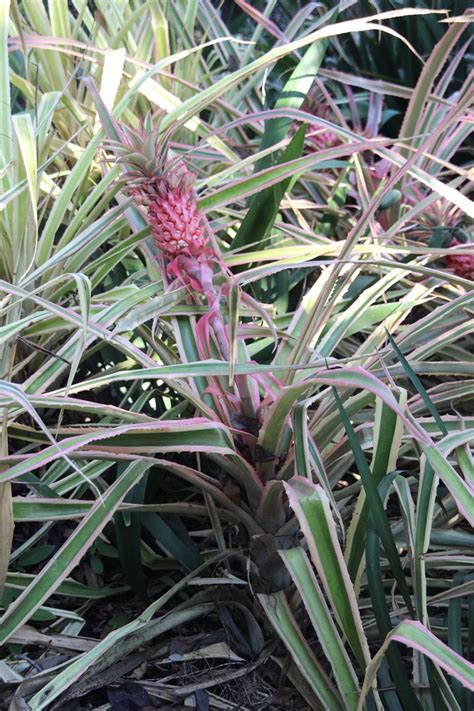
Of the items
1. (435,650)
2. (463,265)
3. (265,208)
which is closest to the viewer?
(435,650)

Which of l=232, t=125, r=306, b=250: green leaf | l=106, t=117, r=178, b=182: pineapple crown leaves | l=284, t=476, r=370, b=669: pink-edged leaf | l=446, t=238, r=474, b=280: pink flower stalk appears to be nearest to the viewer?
l=284, t=476, r=370, b=669: pink-edged leaf

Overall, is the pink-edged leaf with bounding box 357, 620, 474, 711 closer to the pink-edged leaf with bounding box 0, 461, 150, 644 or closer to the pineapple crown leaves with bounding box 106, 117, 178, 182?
the pink-edged leaf with bounding box 0, 461, 150, 644

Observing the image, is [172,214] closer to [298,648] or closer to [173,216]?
[173,216]

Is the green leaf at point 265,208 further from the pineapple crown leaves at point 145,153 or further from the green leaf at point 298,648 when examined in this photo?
the green leaf at point 298,648

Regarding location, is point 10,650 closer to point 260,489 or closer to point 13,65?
point 260,489

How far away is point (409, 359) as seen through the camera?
0.85 metres

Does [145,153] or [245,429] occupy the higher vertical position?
[145,153]

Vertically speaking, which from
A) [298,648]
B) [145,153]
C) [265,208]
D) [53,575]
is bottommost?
[298,648]

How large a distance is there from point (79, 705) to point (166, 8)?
1119 millimetres

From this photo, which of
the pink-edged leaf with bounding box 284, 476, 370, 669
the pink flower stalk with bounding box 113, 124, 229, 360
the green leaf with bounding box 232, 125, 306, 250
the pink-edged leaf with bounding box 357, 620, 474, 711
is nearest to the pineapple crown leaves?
the pink flower stalk with bounding box 113, 124, 229, 360

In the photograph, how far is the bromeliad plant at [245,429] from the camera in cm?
67

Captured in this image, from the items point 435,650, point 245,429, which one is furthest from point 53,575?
point 435,650

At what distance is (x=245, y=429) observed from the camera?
2.52ft

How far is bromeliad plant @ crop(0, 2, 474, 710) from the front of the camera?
0.67 metres
